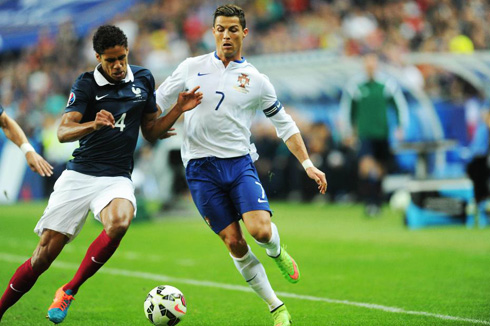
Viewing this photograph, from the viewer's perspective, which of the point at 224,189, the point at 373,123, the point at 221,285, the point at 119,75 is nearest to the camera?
the point at 119,75

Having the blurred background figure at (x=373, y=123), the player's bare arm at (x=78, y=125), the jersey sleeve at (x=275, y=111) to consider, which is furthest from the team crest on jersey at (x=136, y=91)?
the blurred background figure at (x=373, y=123)

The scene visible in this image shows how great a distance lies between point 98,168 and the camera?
6555mm

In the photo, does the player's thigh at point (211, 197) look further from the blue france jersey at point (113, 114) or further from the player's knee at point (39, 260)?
the player's knee at point (39, 260)

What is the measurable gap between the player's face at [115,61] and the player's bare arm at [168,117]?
52cm

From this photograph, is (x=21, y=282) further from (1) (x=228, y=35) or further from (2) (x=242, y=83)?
(1) (x=228, y=35)

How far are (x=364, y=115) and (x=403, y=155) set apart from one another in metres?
2.95

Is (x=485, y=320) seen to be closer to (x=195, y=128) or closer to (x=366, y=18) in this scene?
(x=195, y=128)

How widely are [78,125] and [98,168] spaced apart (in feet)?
1.67

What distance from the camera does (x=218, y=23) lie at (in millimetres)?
6559

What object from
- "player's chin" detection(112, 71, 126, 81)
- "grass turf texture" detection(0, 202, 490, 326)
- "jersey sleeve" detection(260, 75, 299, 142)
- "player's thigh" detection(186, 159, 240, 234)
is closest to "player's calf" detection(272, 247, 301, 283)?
"grass turf texture" detection(0, 202, 490, 326)

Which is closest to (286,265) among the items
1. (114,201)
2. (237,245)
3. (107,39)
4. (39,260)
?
(237,245)

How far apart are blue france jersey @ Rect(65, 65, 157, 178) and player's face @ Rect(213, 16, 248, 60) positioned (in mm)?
767

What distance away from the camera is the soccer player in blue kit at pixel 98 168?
20.8 feet

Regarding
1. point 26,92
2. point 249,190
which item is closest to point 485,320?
point 249,190
